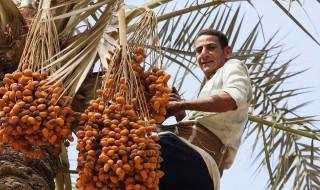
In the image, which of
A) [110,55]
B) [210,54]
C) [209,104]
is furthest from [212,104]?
[210,54]

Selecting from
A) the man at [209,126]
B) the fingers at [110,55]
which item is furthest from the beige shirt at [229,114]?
the fingers at [110,55]

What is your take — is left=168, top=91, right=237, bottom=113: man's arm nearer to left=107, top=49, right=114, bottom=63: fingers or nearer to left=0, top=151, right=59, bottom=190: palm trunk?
left=107, top=49, right=114, bottom=63: fingers

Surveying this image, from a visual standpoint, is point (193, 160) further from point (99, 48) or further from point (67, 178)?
point (67, 178)

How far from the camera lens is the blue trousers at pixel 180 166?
2.88 m

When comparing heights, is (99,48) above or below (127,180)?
above

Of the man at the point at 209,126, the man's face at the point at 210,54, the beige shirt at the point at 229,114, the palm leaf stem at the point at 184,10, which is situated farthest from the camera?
the palm leaf stem at the point at 184,10

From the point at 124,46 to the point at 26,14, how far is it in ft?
3.16

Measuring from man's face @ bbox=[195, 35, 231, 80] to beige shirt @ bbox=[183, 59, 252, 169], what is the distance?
25 centimetres

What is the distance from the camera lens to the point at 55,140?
240 centimetres

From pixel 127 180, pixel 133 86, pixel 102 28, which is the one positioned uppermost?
pixel 102 28

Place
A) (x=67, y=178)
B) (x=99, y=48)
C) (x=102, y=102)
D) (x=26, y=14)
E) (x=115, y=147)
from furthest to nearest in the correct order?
(x=67, y=178) → (x=26, y=14) → (x=99, y=48) → (x=102, y=102) → (x=115, y=147)

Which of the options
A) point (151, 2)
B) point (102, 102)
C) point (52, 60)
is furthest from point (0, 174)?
point (151, 2)

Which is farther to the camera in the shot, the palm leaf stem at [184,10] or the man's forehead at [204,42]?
the palm leaf stem at [184,10]

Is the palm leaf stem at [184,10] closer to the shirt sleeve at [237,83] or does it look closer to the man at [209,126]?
the man at [209,126]
